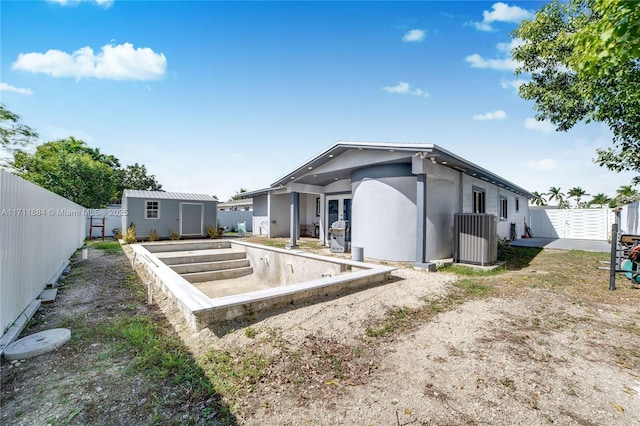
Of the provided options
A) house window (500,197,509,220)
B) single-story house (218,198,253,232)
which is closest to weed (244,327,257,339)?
house window (500,197,509,220)

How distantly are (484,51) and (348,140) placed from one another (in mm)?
5624

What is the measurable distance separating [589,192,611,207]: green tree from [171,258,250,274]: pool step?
1929 inches

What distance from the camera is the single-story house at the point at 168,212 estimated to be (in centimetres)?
1498

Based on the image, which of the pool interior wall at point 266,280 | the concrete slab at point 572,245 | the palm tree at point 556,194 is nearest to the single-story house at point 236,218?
the pool interior wall at point 266,280

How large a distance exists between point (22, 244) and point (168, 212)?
13039 mm

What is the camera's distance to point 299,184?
12.1m

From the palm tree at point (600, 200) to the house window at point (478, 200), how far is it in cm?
3967

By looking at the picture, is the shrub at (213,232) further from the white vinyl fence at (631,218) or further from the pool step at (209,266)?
the white vinyl fence at (631,218)

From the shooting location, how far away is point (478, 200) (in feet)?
37.0

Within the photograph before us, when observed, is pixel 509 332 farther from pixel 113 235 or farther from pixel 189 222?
pixel 113 235

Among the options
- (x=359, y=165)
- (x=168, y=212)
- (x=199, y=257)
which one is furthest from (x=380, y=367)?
(x=168, y=212)

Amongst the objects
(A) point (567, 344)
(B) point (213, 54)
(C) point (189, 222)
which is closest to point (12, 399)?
(A) point (567, 344)

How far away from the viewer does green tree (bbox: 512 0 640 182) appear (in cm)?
622

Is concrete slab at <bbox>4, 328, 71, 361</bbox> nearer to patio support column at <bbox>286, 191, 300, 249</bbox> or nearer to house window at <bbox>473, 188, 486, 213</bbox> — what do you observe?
patio support column at <bbox>286, 191, 300, 249</bbox>
